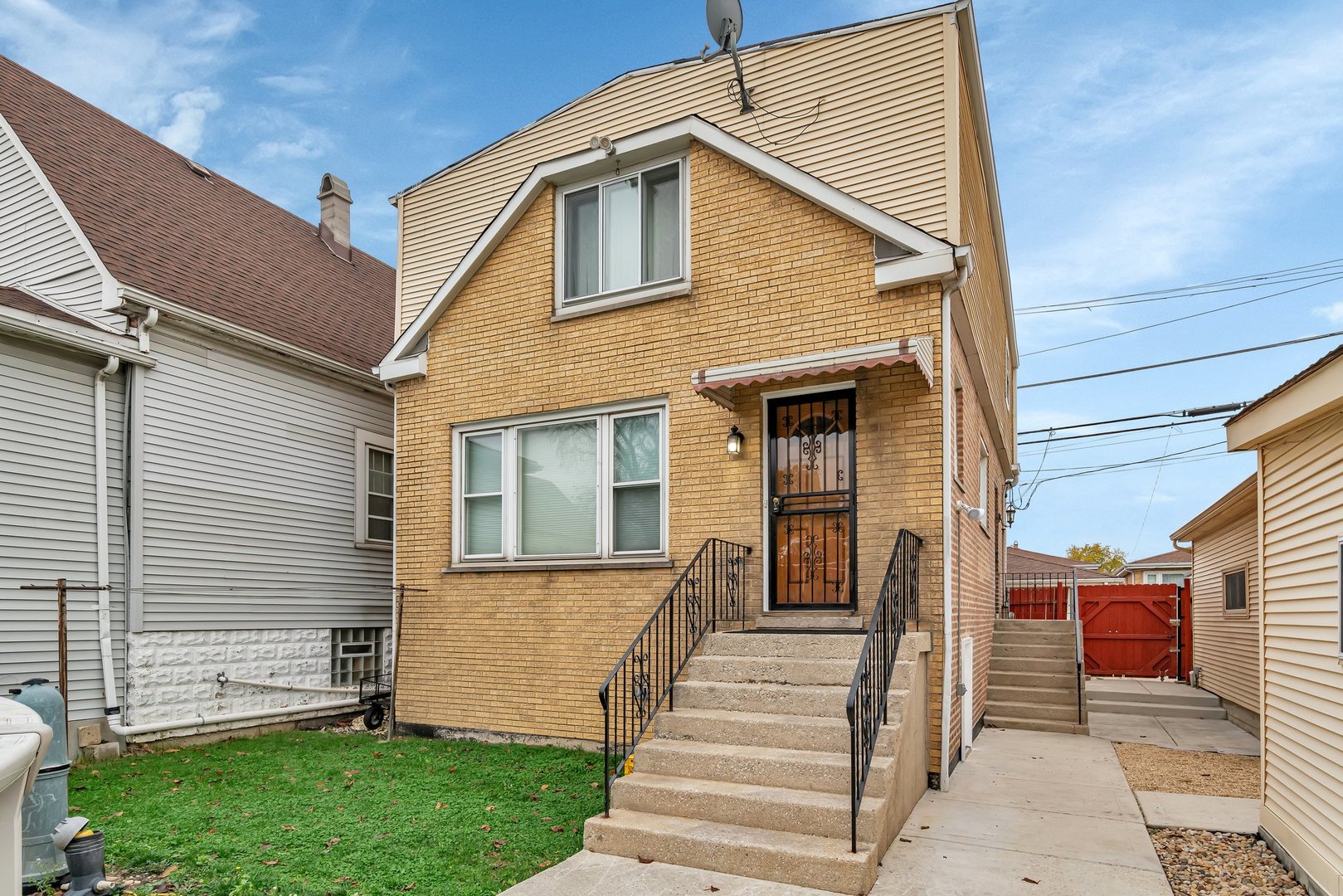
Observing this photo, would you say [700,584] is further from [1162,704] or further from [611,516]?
[1162,704]

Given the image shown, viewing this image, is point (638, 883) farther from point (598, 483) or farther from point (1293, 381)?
point (1293, 381)

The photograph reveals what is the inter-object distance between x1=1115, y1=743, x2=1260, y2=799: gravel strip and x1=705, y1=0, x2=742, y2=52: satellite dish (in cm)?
800

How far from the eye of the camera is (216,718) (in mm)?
10180

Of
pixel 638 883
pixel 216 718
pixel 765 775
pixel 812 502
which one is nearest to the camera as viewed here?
pixel 638 883

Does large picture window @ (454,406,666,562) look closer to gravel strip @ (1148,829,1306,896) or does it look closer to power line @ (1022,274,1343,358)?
gravel strip @ (1148,829,1306,896)

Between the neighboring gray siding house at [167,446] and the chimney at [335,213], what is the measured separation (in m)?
2.80

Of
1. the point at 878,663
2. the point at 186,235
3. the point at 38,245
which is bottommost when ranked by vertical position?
the point at 878,663

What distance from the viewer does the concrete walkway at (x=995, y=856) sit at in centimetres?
501

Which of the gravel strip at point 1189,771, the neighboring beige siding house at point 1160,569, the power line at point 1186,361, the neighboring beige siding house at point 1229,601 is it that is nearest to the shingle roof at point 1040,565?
the neighboring beige siding house at point 1160,569

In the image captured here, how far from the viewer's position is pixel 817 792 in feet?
18.5

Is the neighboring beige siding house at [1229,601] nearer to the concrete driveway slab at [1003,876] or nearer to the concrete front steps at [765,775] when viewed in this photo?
the concrete driveway slab at [1003,876]

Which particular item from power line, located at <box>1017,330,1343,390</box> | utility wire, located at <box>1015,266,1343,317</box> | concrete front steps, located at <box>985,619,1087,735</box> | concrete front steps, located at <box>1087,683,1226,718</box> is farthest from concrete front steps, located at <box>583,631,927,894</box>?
utility wire, located at <box>1015,266,1343,317</box>

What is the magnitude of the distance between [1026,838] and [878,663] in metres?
1.53

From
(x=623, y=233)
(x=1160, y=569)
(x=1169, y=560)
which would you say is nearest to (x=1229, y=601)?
(x=623, y=233)
